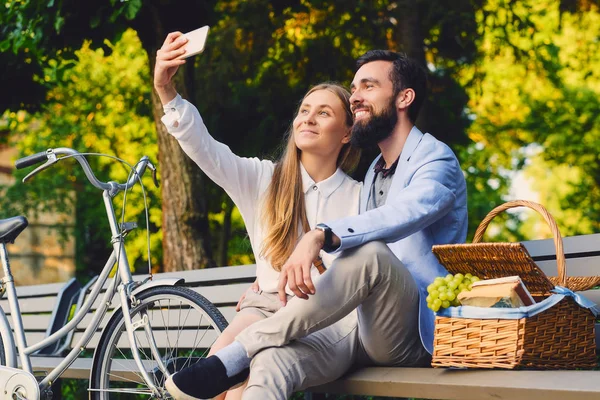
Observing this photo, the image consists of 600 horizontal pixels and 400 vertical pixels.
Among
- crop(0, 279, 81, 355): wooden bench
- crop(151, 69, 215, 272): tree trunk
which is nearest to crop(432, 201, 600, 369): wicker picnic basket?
crop(0, 279, 81, 355): wooden bench

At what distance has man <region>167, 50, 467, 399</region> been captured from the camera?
9.78 feet

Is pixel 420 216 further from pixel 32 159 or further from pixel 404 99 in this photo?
pixel 32 159

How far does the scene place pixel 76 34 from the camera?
7.04 metres

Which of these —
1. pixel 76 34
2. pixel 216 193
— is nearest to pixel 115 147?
pixel 216 193

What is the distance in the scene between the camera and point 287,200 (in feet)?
12.4

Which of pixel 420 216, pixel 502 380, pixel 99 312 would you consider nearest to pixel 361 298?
pixel 420 216

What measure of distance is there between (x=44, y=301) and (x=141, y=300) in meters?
3.04

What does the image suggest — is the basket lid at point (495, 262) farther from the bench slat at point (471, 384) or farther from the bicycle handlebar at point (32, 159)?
the bicycle handlebar at point (32, 159)

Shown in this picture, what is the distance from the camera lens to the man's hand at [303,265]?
2.90 m

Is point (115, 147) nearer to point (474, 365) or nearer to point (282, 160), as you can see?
point (282, 160)

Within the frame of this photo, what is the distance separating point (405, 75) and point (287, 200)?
0.71 m

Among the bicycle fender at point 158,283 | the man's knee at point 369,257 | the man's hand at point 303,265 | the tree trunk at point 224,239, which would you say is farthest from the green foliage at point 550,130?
the man's hand at point 303,265

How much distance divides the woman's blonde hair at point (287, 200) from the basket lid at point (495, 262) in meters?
0.79

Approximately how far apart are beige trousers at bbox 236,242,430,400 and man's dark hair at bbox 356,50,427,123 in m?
0.89
